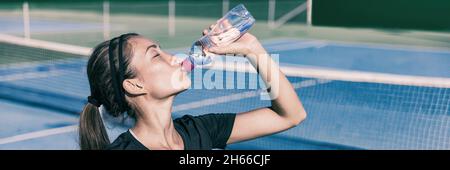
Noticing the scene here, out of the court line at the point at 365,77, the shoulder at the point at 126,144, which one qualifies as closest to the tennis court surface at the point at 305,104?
the court line at the point at 365,77

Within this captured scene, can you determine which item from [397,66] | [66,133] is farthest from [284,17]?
[66,133]

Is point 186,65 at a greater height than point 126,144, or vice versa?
point 186,65

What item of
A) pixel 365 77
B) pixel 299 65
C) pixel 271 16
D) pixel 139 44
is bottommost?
pixel 271 16

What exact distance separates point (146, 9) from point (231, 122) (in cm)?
1760

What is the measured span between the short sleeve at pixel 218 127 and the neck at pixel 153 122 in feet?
0.64

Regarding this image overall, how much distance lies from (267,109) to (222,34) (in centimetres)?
37

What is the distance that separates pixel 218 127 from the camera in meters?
2.50

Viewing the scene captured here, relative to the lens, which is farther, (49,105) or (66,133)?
(49,105)

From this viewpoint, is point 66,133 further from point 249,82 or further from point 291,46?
point 291,46

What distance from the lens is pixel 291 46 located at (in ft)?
43.9

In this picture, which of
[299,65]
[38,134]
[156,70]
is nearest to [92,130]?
[156,70]

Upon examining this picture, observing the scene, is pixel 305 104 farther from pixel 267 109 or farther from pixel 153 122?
pixel 153 122

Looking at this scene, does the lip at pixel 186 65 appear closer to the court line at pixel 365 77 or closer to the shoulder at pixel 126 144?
the shoulder at pixel 126 144

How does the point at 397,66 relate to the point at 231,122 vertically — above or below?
below
